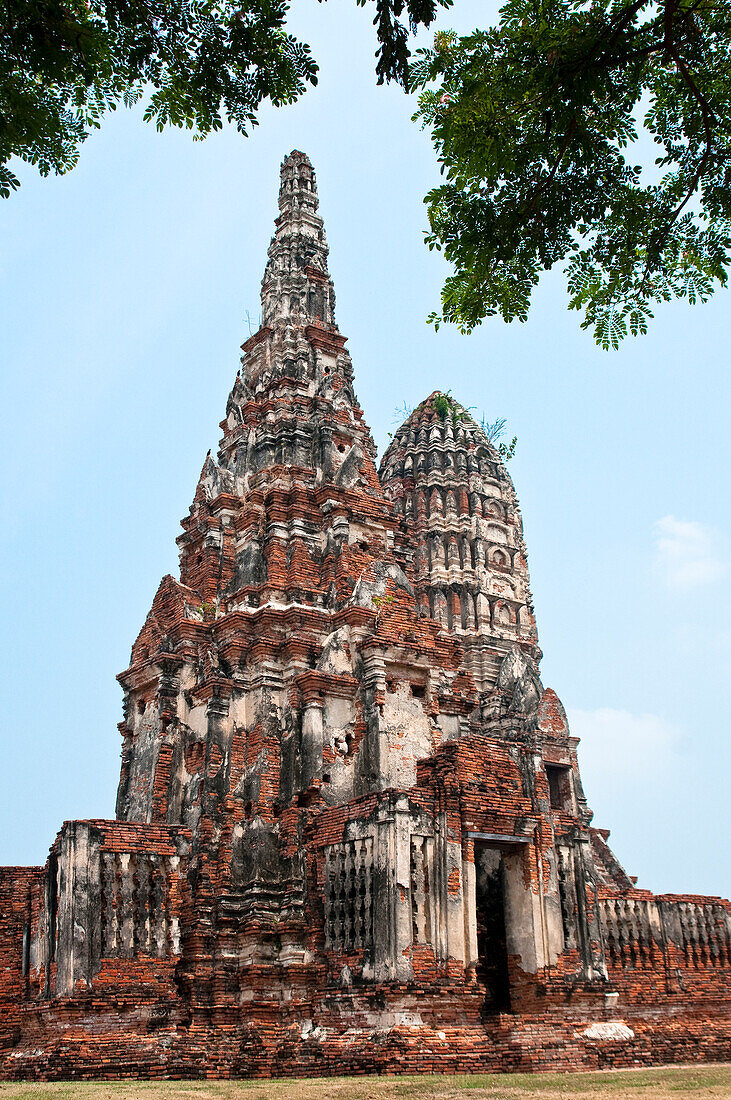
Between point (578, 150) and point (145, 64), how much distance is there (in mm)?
3187

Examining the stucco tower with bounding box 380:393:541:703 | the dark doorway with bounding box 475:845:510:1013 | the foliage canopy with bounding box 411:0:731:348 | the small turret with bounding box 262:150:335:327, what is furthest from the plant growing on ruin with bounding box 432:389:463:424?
the foliage canopy with bounding box 411:0:731:348

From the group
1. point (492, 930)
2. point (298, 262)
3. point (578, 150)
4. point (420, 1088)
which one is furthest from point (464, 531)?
point (578, 150)

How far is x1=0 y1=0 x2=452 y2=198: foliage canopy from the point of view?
6508mm

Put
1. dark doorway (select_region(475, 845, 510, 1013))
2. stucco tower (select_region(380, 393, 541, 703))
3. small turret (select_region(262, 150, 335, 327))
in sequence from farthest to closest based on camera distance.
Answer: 1. stucco tower (select_region(380, 393, 541, 703))
2. small turret (select_region(262, 150, 335, 327))
3. dark doorway (select_region(475, 845, 510, 1013))

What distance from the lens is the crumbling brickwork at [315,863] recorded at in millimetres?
15422

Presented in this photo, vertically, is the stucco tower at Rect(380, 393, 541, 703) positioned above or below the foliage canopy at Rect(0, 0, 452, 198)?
above

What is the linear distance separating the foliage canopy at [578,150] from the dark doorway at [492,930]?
12164mm

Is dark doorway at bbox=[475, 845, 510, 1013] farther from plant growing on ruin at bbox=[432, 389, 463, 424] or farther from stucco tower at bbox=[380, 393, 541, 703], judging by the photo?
plant growing on ruin at bbox=[432, 389, 463, 424]

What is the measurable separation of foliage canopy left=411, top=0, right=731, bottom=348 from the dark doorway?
39.9ft

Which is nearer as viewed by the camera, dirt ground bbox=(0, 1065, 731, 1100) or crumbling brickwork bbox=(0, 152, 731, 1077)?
dirt ground bbox=(0, 1065, 731, 1100)

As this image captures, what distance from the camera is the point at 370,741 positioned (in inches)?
763

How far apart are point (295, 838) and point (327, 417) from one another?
1037 centimetres

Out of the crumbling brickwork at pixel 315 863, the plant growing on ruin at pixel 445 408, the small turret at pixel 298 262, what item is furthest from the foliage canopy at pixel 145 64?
the plant growing on ruin at pixel 445 408

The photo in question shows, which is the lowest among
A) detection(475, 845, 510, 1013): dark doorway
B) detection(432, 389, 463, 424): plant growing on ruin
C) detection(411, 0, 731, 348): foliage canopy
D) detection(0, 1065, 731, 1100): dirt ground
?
detection(0, 1065, 731, 1100): dirt ground
